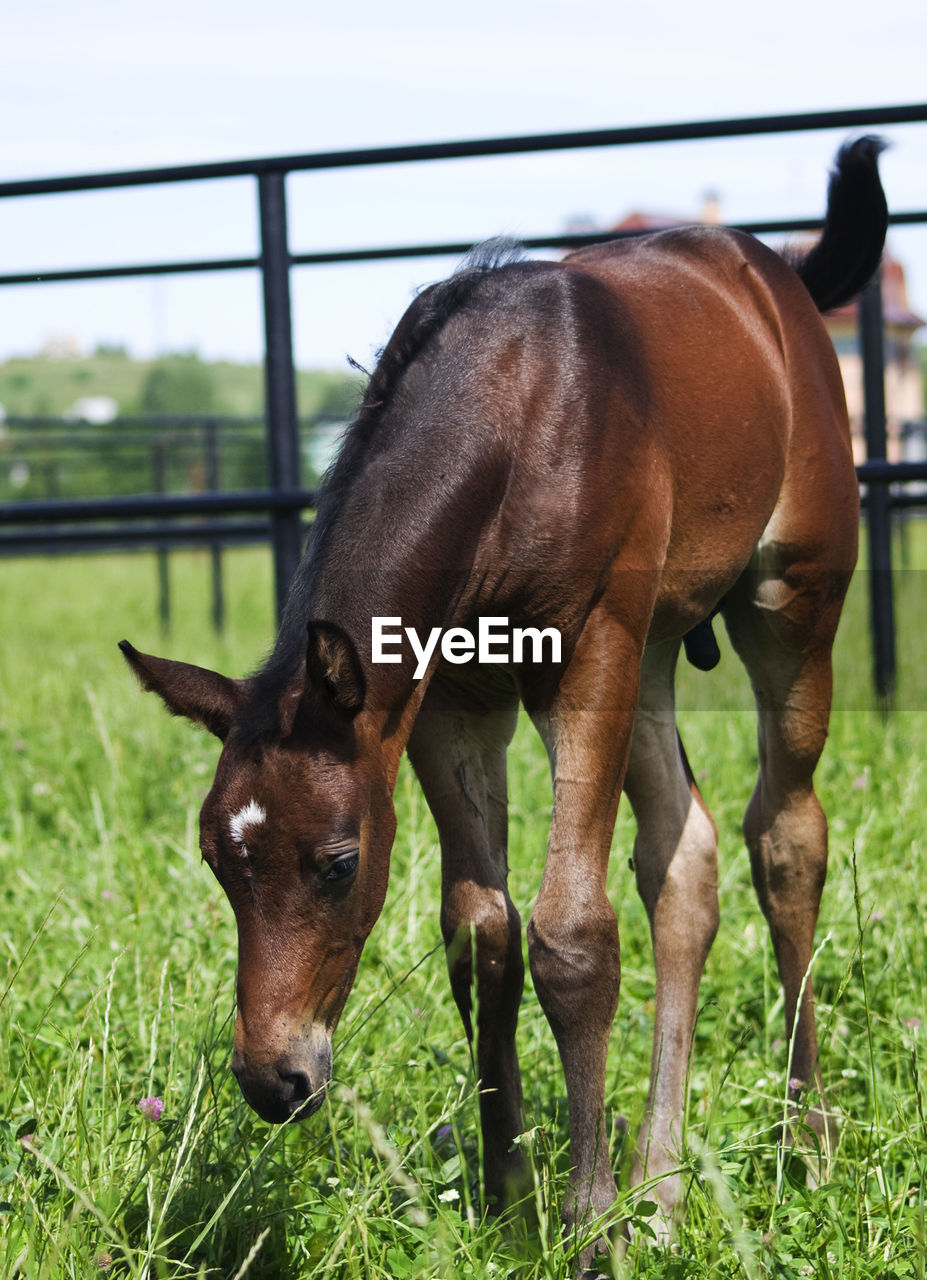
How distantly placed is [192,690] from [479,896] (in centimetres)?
68

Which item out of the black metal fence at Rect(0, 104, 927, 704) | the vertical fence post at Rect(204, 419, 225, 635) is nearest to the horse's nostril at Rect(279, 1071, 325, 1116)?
the black metal fence at Rect(0, 104, 927, 704)

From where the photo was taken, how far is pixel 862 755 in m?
4.12

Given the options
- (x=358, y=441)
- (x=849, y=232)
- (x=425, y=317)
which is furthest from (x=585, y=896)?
(x=849, y=232)

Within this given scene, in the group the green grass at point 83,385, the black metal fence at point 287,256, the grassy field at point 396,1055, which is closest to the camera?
the grassy field at point 396,1055

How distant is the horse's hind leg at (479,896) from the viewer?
217 centimetres

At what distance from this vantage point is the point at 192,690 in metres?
1.77

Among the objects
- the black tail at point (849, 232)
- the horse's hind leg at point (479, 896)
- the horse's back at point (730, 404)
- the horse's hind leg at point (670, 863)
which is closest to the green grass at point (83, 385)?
the black tail at point (849, 232)

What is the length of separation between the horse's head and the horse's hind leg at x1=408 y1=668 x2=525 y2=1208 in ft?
1.42

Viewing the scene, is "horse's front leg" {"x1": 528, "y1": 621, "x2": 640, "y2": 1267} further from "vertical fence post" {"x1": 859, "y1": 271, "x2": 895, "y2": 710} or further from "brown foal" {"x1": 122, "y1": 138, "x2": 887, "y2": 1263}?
"vertical fence post" {"x1": 859, "y1": 271, "x2": 895, "y2": 710}

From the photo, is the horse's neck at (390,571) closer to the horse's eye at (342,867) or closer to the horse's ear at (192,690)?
the horse's ear at (192,690)

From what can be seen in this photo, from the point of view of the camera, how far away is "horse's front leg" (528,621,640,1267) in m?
1.92

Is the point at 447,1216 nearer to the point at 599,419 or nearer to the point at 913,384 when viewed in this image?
the point at 599,419

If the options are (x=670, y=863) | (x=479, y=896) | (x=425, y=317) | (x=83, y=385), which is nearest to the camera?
(x=425, y=317)

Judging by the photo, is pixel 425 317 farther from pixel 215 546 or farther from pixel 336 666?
pixel 215 546
